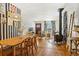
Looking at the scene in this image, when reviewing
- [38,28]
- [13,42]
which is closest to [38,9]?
[38,28]

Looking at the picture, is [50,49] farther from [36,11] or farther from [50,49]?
[36,11]

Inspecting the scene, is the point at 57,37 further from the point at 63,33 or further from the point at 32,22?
the point at 32,22

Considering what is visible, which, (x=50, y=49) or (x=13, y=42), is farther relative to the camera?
(x=50, y=49)

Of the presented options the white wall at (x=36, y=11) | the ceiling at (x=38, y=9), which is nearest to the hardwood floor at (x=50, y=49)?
the white wall at (x=36, y=11)

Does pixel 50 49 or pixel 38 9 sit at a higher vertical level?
pixel 38 9

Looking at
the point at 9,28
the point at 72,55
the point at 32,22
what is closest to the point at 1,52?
the point at 9,28

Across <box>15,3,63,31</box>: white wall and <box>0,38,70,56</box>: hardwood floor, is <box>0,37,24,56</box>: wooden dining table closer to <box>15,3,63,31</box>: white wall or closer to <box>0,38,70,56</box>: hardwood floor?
<box>15,3,63,31</box>: white wall

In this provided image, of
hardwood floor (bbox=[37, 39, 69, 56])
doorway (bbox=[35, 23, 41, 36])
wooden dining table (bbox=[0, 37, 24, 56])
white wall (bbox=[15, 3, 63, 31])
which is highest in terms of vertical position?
white wall (bbox=[15, 3, 63, 31])

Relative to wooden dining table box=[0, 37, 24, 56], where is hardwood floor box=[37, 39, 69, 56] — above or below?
below

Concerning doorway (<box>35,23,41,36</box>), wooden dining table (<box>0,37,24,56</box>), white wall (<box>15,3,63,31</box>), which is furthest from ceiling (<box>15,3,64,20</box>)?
wooden dining table (<box>0,37,24,56</box>)

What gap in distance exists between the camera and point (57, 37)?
296 cm

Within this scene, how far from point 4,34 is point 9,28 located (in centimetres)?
15

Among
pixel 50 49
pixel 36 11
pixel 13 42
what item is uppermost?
pixel 36 11

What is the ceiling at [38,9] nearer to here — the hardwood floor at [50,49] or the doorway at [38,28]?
the doorway at [38,28]
